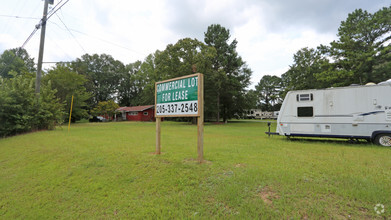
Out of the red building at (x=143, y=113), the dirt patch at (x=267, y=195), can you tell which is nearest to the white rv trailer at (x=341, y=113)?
the dirt patch at (x=267, y=195)

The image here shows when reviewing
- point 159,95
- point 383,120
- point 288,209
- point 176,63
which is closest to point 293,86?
point 176,63

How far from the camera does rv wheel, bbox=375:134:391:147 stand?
7.65 meters

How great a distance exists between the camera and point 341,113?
333 inches

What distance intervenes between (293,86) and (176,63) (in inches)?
737

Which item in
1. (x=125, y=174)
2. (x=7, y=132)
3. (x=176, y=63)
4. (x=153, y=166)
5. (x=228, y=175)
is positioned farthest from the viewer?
(x=176, y=63)

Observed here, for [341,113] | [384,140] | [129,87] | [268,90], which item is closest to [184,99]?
[341,113]

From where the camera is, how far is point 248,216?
2572mm

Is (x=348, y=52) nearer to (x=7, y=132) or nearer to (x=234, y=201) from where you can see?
(x=234, y=201)

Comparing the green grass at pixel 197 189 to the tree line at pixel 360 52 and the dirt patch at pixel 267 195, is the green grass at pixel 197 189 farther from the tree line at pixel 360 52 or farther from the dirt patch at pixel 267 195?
the tree line at pixel 360 52

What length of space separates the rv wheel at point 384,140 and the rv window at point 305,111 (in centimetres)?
265

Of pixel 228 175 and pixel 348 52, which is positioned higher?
pixel 348 52

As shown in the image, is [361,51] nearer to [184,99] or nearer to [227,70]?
[227,70]

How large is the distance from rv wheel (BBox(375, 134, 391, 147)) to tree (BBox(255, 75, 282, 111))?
65724mm

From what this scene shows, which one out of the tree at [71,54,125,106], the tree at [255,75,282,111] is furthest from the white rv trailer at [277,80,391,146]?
the tree at [255,75,282,111]
